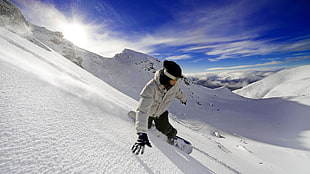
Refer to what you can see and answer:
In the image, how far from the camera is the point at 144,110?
68.0 inches

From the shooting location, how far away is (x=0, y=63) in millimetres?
1400

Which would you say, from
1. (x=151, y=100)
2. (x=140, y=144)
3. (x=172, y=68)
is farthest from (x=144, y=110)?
(x=172, y=68)

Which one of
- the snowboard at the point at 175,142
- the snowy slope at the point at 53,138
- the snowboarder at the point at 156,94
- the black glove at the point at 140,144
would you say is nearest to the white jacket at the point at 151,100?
the snowboarder at the point at 156,94

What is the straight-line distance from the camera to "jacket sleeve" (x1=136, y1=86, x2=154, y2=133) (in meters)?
1.62

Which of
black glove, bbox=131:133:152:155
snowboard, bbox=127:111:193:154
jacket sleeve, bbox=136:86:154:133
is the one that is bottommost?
snowboard, bbox=127:111:193:154

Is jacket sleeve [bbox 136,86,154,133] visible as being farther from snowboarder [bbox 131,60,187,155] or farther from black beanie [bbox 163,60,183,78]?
black beanie [bbox 163,60,183,78]

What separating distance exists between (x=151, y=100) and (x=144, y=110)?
17cm

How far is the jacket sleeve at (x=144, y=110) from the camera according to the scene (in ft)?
5.32

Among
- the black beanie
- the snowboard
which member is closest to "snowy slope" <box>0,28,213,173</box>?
the snowboard

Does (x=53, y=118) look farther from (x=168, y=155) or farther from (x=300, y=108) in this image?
(x=300, y=108)

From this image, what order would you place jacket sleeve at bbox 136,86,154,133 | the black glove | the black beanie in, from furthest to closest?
the black beanie, jacket sleeve at bbox 136,86,154,133, the black glove

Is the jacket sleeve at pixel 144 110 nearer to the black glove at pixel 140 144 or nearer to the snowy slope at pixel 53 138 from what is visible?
the black glove at pixel 140 144

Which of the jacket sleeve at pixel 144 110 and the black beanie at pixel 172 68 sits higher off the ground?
the black beanie at pixel 172 68

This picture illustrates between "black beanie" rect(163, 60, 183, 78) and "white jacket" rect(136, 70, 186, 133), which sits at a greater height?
"black beanie" rect(163, 60, 183, 78)
